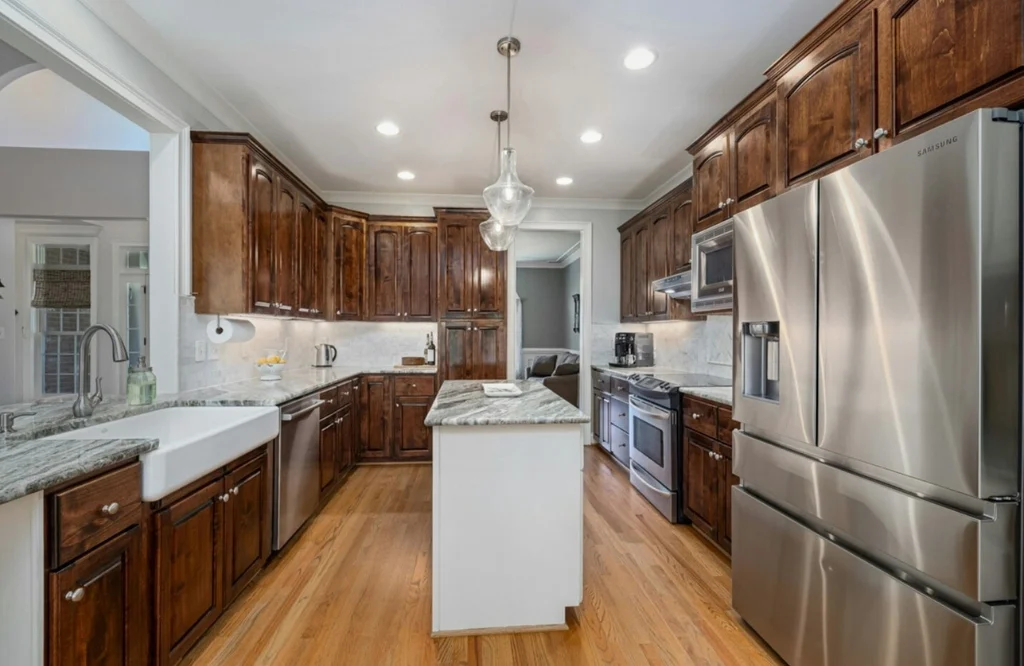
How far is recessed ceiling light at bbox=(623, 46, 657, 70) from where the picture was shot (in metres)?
2.22

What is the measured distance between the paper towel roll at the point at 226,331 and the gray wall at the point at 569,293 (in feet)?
21.1

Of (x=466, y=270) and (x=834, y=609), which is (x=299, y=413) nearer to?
(x=466, y=270)

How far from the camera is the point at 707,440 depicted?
8.45 feet

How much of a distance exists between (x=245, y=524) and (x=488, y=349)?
8.49 feet

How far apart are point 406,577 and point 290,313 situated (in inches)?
82.5

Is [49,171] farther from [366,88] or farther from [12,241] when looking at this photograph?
[366,88]

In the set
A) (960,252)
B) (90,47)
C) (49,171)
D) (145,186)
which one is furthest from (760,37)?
(49,171)

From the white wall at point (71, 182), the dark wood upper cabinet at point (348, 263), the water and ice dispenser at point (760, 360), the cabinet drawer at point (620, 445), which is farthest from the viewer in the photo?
the dark wood upper cabinet at point (348, 263)

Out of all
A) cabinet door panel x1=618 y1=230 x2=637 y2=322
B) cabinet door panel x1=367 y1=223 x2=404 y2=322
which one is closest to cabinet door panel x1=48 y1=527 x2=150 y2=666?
cabinet door panel x1=367 y1=223 x2=404 y2=322

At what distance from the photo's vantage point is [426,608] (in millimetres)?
2023

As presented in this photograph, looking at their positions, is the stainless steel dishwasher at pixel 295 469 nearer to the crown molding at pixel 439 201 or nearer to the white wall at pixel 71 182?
the white wall at pixel 71 182

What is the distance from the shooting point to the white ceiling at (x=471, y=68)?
1.96 m

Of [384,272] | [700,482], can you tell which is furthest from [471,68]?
[700,482]

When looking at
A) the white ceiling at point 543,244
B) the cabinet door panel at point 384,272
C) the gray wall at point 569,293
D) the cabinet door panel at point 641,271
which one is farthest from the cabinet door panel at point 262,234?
the gray wall at point 569,293
